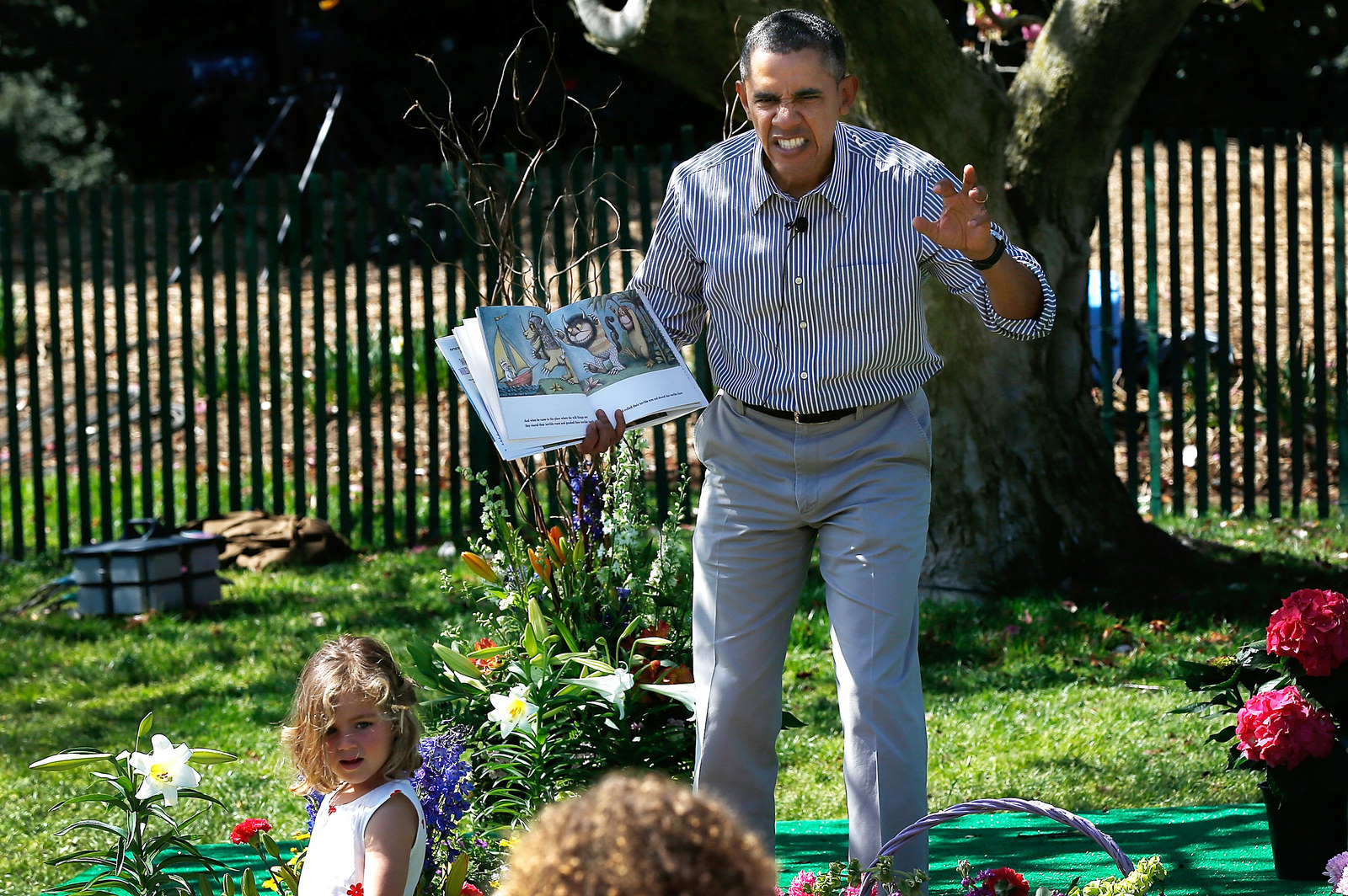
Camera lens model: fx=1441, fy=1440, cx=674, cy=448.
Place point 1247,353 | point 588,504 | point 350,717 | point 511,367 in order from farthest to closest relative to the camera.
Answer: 1. point 1247,353
2. point 588,504
3. point 511,367
4. point 350,717

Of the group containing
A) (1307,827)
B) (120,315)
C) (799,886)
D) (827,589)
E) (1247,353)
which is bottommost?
(1307,827)

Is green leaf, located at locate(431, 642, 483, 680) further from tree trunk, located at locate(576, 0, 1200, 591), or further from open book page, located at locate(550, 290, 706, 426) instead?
tree trunk, located at locate(576, 0, 1200, 591)

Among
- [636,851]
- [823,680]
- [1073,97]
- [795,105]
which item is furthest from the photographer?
[1073,97]

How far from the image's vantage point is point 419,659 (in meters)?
3.69

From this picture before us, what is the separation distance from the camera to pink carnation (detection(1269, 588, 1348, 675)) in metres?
3.22

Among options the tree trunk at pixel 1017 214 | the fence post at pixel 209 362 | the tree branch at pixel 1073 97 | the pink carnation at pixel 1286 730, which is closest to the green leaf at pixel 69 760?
the pink carnation at pixel 1286 730

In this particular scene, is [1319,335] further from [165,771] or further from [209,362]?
[165,771]

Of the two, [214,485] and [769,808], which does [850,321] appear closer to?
[769,808]

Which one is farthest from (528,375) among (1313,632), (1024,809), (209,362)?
(209,362)

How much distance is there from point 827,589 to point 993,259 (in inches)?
30.0

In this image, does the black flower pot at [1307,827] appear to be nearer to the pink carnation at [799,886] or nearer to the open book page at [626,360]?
the pink carnation at [799,886]

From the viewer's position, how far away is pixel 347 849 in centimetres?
255

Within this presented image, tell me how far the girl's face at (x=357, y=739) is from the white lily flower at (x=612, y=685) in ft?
2.23

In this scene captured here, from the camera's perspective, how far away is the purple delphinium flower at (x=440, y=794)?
2.85 metres
